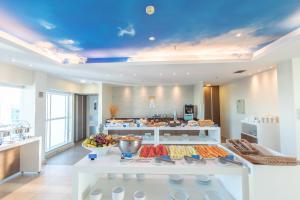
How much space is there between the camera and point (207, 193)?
1.79 m

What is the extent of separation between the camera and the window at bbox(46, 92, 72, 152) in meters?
6.18

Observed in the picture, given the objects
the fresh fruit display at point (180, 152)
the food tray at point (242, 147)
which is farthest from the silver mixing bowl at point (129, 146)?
the food tray at point (242, 147)

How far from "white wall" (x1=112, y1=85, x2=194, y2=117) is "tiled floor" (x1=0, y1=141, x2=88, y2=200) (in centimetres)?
412

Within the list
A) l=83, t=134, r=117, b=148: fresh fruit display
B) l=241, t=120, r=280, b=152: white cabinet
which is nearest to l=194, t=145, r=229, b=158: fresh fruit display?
l=83, t=134, r=117, b=148: fresh fruit display

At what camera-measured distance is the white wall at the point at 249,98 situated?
507 cm

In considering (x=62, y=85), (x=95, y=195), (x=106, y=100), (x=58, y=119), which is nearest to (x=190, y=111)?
Result: (x=106, y=100)

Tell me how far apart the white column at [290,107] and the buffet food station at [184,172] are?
2570 millimetres

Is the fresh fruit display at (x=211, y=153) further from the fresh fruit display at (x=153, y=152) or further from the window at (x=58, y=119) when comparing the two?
the window at (x=58, y=119)

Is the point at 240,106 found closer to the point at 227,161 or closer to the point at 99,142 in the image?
the point at 227,161

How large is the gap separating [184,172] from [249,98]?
5805 millimetres

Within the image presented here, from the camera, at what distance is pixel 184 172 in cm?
158

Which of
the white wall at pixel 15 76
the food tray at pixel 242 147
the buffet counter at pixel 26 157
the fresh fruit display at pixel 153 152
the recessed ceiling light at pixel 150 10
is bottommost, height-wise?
the buffet counter at pixel 26 157

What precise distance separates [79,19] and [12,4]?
0.78 m

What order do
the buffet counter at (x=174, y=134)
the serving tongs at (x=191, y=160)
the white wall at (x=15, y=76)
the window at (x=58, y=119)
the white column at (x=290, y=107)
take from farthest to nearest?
the window at (x=58, y=119)
the buffet counter at (x=174, y=134)
the white wall at (x=15, y=76)
the white column at (x=290, y=107)
the serving tongs at (x=191, y=160)
